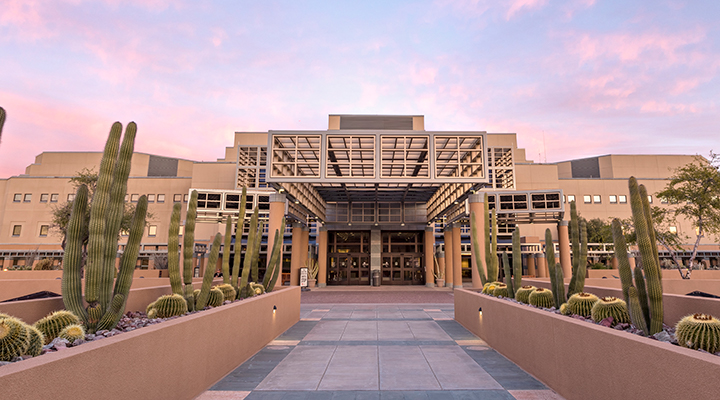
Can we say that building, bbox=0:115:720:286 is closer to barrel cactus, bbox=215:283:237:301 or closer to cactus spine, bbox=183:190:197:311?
barrel cactus, bbox=215:283:237:301

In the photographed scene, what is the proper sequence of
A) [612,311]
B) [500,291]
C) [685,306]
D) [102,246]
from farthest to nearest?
[500,291], [685,306], [612,311], [102,246]

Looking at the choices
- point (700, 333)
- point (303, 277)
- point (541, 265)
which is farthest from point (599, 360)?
point (541, 265)

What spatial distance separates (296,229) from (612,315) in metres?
26.7

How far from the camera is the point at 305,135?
2169cm

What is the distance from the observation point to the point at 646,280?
17.2ft

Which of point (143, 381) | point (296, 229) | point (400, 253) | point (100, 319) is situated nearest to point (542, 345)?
point (143, 381)

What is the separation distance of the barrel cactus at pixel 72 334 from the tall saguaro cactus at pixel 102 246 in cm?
68

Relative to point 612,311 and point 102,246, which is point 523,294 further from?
point 102,246

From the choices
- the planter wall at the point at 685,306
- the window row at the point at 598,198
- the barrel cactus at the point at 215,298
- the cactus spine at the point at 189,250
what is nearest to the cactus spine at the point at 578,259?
the planter wall at the point at 685,306

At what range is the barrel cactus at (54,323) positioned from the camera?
16.0ft

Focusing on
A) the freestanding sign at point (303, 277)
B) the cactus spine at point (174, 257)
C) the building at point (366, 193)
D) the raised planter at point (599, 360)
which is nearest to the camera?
the raised planter at point (599, 360)

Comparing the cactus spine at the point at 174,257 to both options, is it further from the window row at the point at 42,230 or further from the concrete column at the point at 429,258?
the window row at the point at 42,230

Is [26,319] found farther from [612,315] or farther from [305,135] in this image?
[305,135]

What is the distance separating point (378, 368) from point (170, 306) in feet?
13.7
